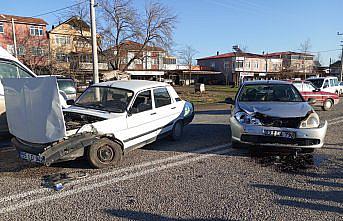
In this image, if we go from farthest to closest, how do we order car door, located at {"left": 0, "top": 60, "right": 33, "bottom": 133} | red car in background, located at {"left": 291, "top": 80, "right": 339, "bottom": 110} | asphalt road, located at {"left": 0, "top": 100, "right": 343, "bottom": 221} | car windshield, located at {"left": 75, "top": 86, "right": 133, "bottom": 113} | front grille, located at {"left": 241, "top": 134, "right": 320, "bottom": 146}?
red car in background, located at {"left": 291, "top": 80, "right": 339, "bottom": 110}, car door, located at {"left": 0, "top": 60, "right": 33, "bottom": 133}, car windshield, located at {"left": 75, "top": 86, "right": 133, "bottom": 113}, front grille, located at {"left": 241, "top": 134, "right": 320, "bottom": 146}, asphalt road, located at {"left": 0, "top": 100, "right": 343, "bottom": 221}

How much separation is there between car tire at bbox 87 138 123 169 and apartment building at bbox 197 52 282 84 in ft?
173

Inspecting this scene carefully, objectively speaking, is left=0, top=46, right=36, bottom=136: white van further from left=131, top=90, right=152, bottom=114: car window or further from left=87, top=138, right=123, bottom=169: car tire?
left=131, top=90, right=152, bottom=114: car window

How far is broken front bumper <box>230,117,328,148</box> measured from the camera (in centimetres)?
438

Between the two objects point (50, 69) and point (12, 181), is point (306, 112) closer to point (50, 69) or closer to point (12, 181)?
point (12, 181)

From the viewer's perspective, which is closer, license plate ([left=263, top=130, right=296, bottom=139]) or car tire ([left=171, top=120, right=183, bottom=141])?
license plate ([left=263, top=130, right=296, bottom=139])

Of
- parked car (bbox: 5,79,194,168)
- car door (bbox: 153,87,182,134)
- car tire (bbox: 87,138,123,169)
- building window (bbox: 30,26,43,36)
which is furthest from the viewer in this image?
building window (bbox: 30,26,43,36)

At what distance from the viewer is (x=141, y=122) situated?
486 cm

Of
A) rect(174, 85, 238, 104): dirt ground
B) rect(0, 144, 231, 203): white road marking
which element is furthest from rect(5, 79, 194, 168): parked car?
rect(174, 85, 238, 104): dirt ground

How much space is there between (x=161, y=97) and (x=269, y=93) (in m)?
2.79

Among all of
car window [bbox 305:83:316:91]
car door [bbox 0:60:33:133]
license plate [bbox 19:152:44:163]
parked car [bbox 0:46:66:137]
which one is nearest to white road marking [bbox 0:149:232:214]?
license plate [bbox 19:152:44:163]

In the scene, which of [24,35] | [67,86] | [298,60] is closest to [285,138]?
[67,86]

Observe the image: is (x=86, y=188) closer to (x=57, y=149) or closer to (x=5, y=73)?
(x=57, y=149)

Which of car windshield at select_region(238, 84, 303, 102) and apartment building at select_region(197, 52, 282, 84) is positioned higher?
apartment building at select_region(197, 52, 282, 84)

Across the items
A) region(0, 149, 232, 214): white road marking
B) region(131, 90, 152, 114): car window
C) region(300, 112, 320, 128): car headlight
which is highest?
region(131, 90, 152, 114): car window
